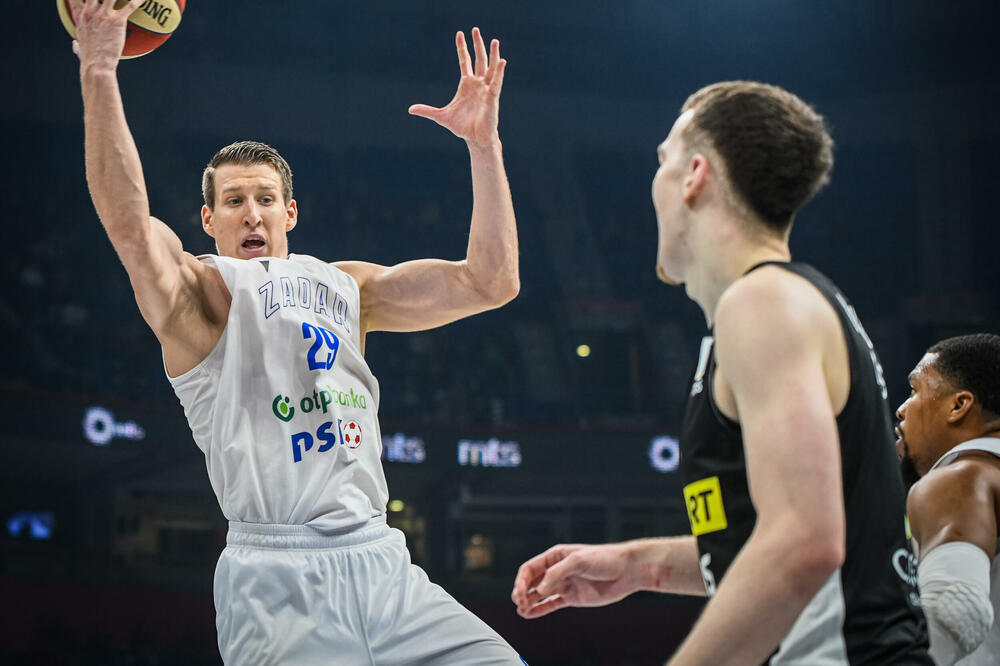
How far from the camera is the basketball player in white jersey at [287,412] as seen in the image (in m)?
2.56

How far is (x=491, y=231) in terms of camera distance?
316 centimetres

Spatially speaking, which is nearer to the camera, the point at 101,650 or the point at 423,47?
the point at 101,650

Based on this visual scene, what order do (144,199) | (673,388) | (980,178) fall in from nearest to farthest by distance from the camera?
1. (144,199)
2. (673,388)
3. (980,178)

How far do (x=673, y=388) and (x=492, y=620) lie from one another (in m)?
5.22

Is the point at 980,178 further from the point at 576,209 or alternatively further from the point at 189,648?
the point at 189,648

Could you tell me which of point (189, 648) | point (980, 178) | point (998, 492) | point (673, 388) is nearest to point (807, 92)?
point (980, 178)

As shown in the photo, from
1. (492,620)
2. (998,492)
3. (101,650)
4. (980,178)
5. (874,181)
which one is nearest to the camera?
(998,492)

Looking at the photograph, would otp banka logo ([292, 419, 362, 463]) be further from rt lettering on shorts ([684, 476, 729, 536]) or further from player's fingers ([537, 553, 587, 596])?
rt lettering on shorts ([684, 476, 729, 536])

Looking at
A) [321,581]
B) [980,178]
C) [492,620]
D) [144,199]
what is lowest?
[492,620]

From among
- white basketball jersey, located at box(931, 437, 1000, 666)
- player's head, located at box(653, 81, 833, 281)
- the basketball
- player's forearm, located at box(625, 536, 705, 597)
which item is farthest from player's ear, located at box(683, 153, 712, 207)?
the basketball

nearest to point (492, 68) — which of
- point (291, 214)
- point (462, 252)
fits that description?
point (291, 214)

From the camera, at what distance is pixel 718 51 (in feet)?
65.1

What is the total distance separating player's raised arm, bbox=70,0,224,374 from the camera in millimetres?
2553

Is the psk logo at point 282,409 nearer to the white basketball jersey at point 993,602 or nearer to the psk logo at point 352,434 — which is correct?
the psk logo at point 352,434
